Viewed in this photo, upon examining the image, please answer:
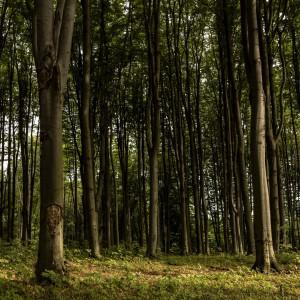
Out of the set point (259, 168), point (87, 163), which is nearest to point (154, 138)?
point (87, 163)

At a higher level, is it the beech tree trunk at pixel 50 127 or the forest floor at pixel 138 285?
the beech tree trunk at pixel 50 127

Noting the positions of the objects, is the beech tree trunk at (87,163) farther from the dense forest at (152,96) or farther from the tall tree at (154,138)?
the tall tree at (154,138)

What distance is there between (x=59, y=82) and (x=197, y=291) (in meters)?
3.83

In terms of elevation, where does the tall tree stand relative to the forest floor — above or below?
above

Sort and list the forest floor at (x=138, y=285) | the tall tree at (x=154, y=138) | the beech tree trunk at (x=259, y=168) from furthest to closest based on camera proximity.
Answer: the tall tree at (x=154, y=138), the beech tree trunk at (x=259, y=168), the forest floor at (x=138, y=285)

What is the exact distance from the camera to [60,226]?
21.0 feet

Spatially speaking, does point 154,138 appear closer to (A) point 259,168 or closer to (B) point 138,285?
(A) point 259,168

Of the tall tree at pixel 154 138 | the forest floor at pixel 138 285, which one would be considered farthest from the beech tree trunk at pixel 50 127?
the tall tree at pixel 154 138

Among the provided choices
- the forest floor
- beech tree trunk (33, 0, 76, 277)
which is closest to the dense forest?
beech tree trunk (33, 0, 76, 277)

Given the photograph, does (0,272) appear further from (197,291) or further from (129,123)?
(129,123)

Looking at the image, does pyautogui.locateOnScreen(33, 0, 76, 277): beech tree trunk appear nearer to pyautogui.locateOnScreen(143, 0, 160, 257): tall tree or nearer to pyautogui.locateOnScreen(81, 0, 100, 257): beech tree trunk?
pyautogui.locateOnScreen(81, 0, 100, 257): beech tree trunk

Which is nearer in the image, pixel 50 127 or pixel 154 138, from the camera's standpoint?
pixel 50 127

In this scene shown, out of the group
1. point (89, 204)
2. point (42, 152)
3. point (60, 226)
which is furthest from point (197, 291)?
point (89, 204)

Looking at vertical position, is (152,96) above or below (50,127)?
above
